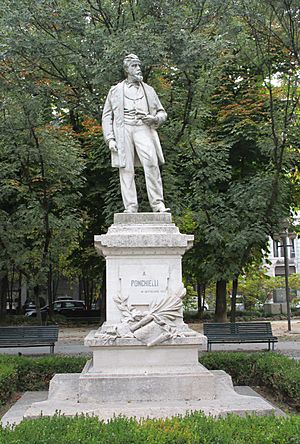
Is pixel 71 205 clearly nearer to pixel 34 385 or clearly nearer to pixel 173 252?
pixel 34 385

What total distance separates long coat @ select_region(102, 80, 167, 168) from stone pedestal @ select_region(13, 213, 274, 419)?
1.06 m

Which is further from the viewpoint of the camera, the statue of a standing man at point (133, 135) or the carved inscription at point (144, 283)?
the statue of a standing man at point (133, 135)

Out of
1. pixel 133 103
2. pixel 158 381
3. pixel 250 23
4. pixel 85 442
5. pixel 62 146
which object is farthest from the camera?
pixel 62 146

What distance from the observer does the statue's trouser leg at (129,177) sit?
27.9 ft

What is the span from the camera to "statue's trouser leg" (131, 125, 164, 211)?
8.45 m

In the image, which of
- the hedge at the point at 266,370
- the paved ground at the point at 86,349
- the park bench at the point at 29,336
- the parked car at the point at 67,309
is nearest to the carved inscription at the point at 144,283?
the hedge at the point at 266,370

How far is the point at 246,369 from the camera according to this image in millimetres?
9523

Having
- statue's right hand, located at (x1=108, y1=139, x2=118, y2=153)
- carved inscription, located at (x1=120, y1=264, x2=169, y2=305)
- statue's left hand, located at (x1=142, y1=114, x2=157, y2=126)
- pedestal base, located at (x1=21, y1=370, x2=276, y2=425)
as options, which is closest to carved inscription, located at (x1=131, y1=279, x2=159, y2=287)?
carved inscription, located at (x1=120, y1=264, x2=169, y2=305)

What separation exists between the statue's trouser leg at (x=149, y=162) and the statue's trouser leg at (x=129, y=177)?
0.09m

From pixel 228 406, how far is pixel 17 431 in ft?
9.63

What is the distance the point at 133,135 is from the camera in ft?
28.1

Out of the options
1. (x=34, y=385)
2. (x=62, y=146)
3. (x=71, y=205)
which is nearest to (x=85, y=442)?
(x=34, y=385)

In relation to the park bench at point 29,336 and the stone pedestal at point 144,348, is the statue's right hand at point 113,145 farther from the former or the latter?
the park bench at point 29,336

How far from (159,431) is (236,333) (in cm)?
960
